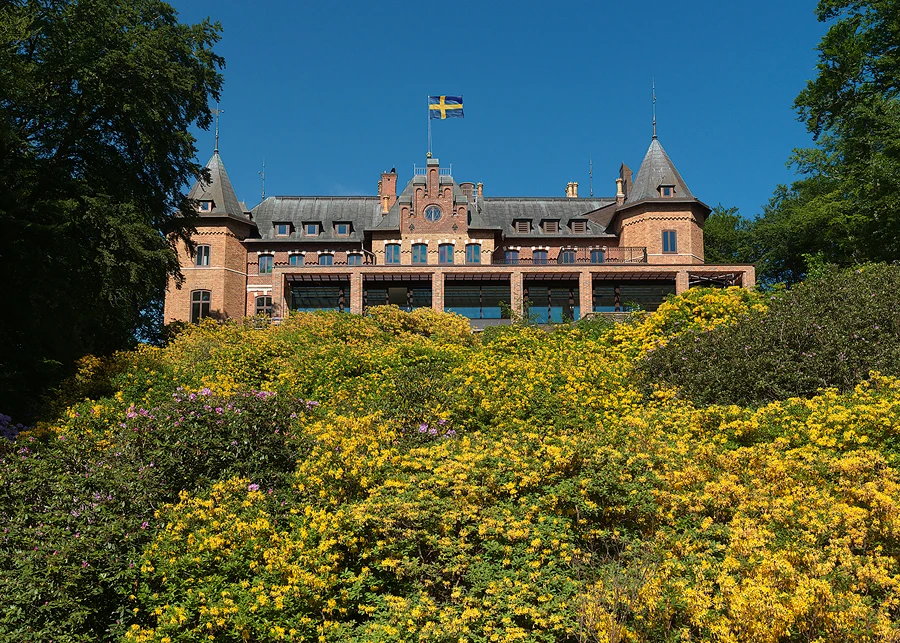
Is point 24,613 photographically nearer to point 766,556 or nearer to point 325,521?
point 325,521

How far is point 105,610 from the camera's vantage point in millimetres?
7582

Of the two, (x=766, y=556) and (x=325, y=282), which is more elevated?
(x=325, y=282)

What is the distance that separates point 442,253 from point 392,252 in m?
2.90

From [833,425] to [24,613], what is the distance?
Answer: 9776mm

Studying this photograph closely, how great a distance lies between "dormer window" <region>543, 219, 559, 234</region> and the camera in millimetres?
44062

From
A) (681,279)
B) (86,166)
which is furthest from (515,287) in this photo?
(86,166)

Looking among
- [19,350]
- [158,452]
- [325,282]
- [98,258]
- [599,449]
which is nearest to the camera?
[599,449]

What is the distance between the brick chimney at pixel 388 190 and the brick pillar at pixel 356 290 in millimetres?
8438

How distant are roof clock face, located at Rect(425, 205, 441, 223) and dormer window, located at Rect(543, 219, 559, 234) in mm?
6834

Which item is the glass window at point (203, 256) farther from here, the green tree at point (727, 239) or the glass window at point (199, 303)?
the green tree at point (727, 239)

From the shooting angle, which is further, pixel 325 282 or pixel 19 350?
pixel 325 282

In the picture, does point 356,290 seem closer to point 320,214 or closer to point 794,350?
point 320,214

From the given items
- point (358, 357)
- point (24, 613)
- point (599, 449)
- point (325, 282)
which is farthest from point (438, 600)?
point (325, 282)

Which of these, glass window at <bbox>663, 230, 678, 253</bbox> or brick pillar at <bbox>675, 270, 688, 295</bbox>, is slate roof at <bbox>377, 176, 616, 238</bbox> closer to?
glass window at <bbox>663, 230, 678, 253</bbox>
